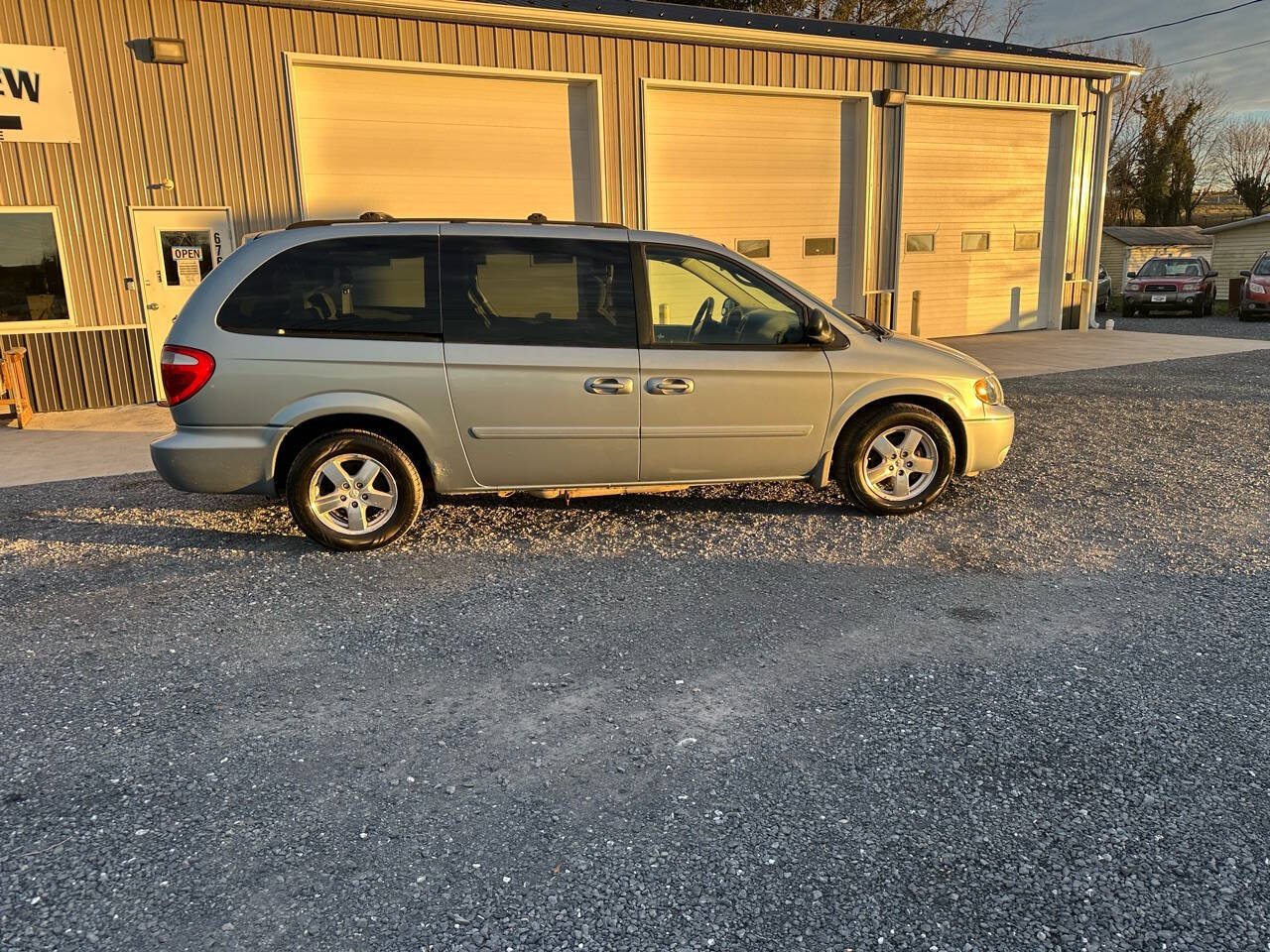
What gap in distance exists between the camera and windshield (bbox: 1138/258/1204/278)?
22609mm

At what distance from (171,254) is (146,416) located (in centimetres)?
203

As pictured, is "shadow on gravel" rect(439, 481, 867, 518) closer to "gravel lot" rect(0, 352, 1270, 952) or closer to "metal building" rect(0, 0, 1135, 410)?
"gravel lot" rect(0, 352, 1270, 952)

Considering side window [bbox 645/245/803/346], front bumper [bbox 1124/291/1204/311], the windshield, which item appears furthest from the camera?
the windshield

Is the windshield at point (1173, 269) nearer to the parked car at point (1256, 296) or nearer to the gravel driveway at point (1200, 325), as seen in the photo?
the gravel driveway at point (1200, 325)

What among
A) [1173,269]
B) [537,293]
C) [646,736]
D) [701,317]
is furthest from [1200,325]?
[646,736]

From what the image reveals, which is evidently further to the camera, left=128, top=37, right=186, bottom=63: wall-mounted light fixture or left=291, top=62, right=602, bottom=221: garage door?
left=291, top=62, right=602, bottom=221: garage door

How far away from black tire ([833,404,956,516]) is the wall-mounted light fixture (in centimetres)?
889

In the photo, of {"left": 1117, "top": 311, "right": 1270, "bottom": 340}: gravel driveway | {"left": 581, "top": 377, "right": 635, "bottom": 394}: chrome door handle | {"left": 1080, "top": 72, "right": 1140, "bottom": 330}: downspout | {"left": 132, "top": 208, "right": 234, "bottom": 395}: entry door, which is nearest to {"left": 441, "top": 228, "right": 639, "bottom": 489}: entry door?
{"left": 581, "top": 377, "right": 635, "bottom": 394}: chrome door handle

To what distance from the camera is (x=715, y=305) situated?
5410 mm

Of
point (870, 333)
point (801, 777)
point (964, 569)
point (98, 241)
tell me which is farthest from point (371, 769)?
point (98, 241)

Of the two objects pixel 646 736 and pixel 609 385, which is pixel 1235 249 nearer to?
pixel 609 385

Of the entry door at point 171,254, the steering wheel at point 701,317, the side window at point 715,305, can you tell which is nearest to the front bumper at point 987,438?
the side window at point 715,305

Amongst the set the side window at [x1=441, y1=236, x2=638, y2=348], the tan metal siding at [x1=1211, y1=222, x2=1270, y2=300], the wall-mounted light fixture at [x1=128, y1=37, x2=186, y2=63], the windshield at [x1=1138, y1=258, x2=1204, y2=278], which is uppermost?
the wall-mounted light fixture at [x1=128, y1=37, x2=186, y2=63]

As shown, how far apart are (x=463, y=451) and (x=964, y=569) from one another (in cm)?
290
